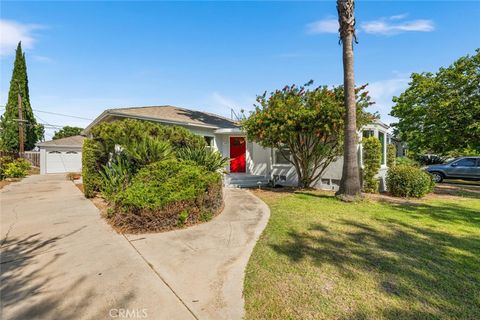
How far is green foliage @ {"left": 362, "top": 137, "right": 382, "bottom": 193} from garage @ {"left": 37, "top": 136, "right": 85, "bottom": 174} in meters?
26.5

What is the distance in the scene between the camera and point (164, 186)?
5328 millimetres

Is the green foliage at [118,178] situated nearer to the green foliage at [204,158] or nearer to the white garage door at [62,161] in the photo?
the green foliage at [204,158]

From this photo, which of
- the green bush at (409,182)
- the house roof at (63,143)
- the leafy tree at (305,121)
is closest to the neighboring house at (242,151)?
the leafy tree at (305,121)

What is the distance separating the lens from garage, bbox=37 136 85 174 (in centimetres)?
2197

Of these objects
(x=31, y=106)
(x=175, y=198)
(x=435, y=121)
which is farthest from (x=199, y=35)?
(x=31, y=106)

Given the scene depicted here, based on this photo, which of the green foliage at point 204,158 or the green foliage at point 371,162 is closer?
the green foliage at point 204,158

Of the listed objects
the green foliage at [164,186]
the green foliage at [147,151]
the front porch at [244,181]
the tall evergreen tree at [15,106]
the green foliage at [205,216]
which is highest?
the tall evergreen tree at [15,106]

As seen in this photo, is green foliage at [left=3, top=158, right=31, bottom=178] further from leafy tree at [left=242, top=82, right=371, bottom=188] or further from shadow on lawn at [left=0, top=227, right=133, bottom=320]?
leafy tree at [left=242, top=82, right=371, bottom=188]

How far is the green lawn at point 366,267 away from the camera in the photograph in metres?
2.48

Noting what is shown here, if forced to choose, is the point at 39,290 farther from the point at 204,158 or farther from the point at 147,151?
the point at 204,158

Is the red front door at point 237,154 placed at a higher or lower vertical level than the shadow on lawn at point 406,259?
higher

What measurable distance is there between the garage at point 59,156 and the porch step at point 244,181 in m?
20.4

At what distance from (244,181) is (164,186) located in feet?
21.7

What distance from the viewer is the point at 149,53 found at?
1225 cm
